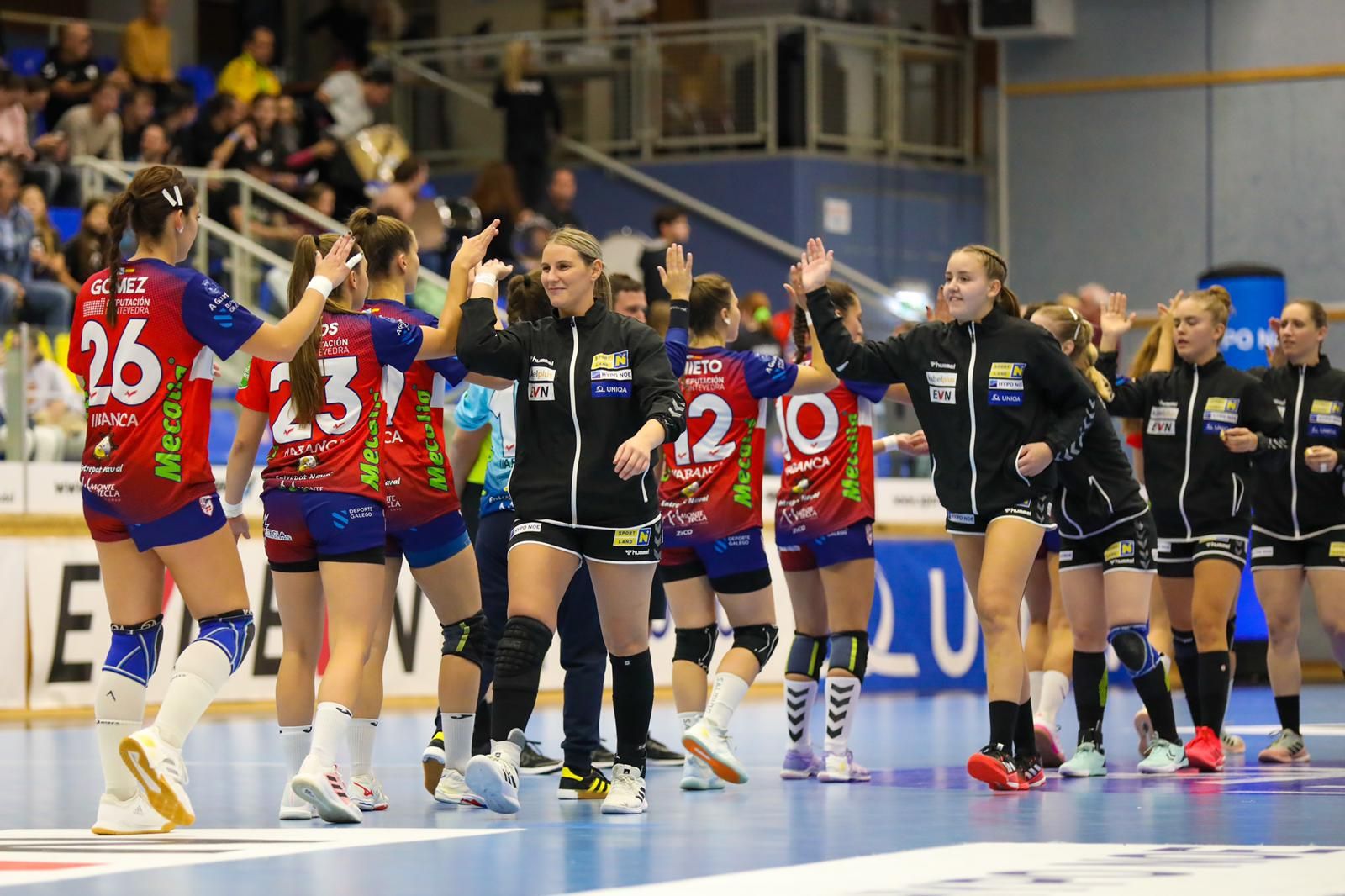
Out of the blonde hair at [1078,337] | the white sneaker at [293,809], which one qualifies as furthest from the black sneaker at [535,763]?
the blonde hair at [1078,337]

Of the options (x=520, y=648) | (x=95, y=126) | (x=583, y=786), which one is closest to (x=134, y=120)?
(x=95, y=126)

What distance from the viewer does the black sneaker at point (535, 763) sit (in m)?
9.70

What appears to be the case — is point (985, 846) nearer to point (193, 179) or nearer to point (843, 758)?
point (843, 758)

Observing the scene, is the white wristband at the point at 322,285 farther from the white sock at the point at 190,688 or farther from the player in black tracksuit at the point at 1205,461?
the player in black tracksuit at the point at 1205,461

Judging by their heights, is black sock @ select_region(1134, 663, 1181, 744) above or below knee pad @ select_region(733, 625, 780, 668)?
below

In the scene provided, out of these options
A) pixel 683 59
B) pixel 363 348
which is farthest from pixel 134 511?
pixel 683 59

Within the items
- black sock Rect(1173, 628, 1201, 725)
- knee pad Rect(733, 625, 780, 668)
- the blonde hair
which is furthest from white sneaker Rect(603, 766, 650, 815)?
black sock Rect(1173, 628, 1201, 725)

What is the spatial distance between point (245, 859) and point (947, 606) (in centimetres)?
1068

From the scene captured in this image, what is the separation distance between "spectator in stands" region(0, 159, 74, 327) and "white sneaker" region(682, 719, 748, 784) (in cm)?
763

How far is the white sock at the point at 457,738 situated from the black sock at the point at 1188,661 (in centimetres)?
373

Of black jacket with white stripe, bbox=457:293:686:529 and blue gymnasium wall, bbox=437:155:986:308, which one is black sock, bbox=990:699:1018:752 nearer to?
black jacket with white stripe, bbox=457:293:686:529

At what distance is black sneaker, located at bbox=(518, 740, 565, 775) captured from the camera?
9695 mm

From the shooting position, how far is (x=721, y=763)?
8297mm

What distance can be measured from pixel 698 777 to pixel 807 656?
87 centimetres
